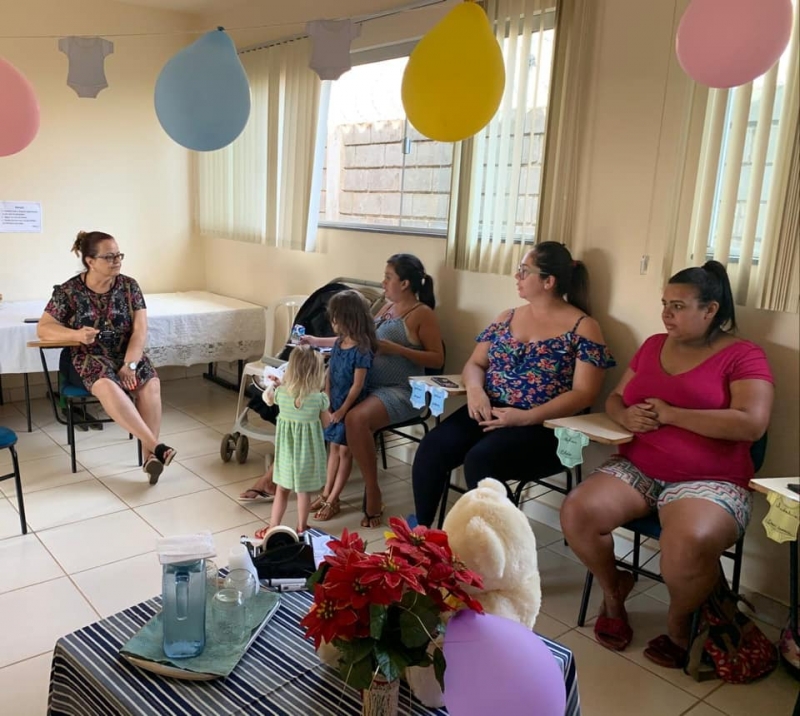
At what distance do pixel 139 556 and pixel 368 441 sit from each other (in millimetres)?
984

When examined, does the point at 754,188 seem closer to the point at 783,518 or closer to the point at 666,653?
the point at 783,518

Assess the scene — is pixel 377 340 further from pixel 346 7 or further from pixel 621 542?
pixel 346 7

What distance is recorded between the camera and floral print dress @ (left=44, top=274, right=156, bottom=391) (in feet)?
10.6

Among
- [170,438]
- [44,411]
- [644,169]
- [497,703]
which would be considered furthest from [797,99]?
[44,411]

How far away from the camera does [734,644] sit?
198cm

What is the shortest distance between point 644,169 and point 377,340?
4.04 feet

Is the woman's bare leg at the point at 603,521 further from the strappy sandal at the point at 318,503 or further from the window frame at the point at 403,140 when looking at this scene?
the window frame at the point at 403,140

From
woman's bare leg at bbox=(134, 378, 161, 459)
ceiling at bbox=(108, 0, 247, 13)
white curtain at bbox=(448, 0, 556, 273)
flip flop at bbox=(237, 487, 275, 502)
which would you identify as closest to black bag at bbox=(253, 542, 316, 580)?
flip flop at bbox=(237, 487, 275, 502)

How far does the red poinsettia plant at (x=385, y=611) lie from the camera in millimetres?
1001

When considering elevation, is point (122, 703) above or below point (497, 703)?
below

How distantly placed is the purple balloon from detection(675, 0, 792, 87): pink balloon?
1.56 metres

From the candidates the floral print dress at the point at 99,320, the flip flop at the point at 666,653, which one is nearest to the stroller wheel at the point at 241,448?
the floral print dress at the point at 99,320

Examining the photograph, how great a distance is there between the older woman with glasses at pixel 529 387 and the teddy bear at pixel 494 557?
3.63ft

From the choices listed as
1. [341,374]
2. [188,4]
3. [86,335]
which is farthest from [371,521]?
[188,4]
